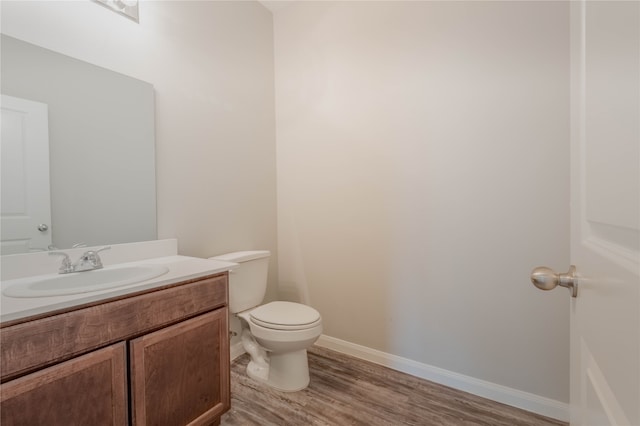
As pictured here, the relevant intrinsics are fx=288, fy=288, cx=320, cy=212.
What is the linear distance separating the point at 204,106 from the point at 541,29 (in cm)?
193

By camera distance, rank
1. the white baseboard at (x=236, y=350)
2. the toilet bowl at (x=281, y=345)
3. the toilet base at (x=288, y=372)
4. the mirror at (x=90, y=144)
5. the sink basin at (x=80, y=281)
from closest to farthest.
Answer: the sink basin at (x=80, y=281), the mirror at (x=90, y=144), the toilet bowl at (x=281, y=345), the toilet base at (x=288, y=372), the white baseboard at (x=236, y=350)

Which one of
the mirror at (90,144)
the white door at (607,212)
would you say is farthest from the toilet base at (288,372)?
the white door at (607,212)

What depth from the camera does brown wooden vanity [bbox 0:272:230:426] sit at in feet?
2.73

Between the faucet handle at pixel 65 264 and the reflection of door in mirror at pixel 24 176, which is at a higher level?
the reflection of door in mirror at pixel 24 176

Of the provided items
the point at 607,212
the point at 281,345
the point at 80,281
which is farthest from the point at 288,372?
the point at 607,212

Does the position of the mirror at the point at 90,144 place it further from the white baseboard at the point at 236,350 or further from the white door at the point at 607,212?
the white door at the point at 607,212

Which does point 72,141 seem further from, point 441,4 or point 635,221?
point 441,4

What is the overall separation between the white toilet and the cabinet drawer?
0.46 m

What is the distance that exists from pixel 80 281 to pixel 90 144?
639mm

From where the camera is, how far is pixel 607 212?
1.35 feet

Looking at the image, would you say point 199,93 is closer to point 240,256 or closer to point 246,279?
point 240,256

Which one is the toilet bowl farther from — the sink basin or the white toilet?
the sink basin

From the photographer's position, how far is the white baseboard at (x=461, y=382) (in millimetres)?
1505

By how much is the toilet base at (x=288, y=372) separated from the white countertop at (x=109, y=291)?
2.40 feet
